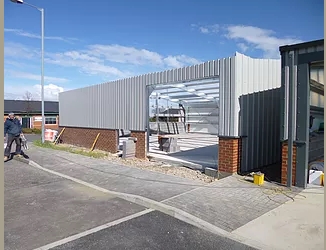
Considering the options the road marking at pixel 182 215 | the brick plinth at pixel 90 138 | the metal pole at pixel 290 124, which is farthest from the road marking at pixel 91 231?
the brick plinth at pixel 90 138

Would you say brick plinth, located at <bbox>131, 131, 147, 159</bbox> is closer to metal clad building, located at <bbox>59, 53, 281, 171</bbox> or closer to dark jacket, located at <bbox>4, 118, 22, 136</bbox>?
metal clad building, located at <bbox>59, 53, 281, 171</bbox>

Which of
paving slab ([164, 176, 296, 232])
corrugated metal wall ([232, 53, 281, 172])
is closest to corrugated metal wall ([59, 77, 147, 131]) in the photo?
corrugated metal wall ([232, 53, 281, 172])

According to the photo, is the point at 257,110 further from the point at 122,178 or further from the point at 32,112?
the point at 32,112

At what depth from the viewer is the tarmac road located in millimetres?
3670

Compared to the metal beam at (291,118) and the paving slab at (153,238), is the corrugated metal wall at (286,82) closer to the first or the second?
the metal beam at (291,118)

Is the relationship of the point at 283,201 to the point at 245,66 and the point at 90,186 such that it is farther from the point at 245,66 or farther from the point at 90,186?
the point at 90,186

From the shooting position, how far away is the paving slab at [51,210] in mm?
3969

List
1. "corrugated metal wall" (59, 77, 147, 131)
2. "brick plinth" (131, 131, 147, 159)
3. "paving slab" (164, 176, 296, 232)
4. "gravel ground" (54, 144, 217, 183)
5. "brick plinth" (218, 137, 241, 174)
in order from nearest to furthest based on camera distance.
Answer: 1. "paving slab" (164, 176, 296, 232)
2. "brick plinth" (218, 137, 241, 174)
3. "gravel ground" (54, 144, 217, 183)
4. "brick plinth" (131, 131, 147, 159)
5. "corrugated metal wall" (59, 77, 147, 131)

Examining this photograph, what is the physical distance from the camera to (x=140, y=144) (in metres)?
10.9

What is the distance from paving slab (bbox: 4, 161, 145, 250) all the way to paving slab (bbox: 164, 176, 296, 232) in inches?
42.3

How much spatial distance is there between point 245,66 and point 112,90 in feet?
23.2

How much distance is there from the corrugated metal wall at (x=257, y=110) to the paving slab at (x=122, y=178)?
84.2 inches

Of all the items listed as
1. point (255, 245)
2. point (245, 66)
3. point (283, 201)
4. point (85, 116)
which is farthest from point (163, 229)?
point (85, 116)

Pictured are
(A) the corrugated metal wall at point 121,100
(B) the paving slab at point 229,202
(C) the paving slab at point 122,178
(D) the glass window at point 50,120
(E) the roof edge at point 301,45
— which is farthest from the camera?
(D) the glass window at point 50,120
